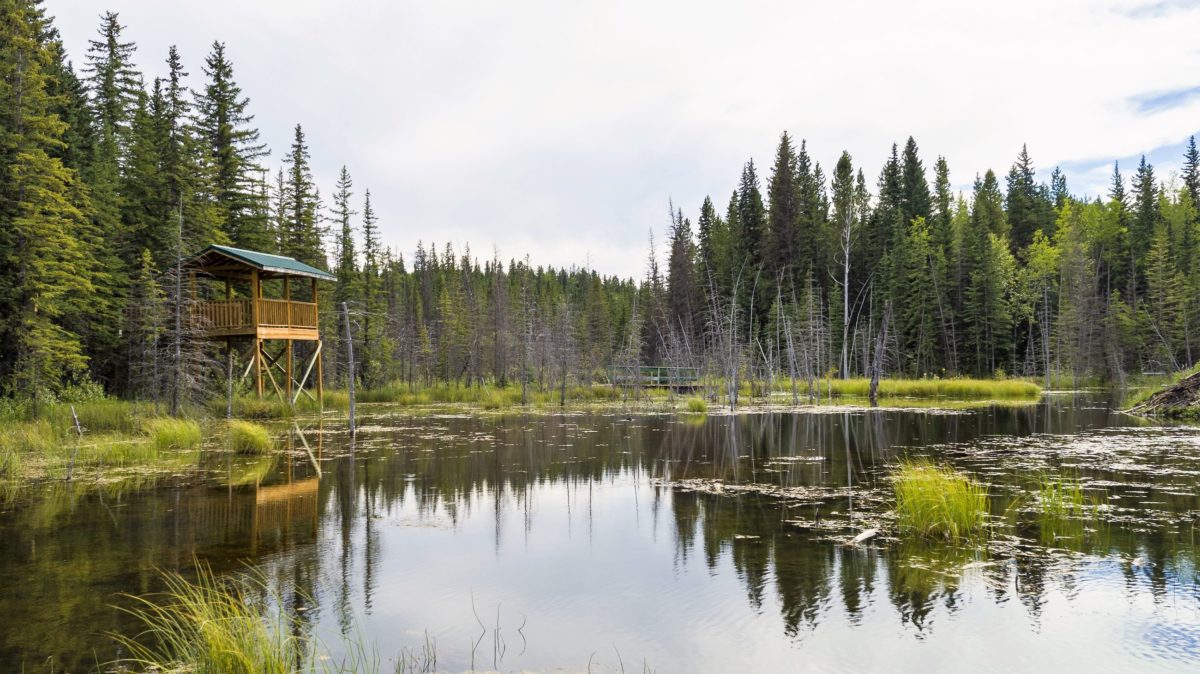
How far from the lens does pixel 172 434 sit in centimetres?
1931

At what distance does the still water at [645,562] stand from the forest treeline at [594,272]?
11.5 m

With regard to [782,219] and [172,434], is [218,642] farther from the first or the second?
[782,219]

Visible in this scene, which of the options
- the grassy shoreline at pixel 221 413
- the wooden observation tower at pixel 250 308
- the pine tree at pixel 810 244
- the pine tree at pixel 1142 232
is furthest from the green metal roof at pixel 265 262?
the pine tree at pixel 1142 232

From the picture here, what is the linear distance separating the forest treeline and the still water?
11.5 m

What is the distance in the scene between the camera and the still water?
6.55 meters

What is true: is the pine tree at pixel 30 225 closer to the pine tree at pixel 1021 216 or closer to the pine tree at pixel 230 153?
the pine tree at pixel 230 153

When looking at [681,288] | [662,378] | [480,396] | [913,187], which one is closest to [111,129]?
[480,396]

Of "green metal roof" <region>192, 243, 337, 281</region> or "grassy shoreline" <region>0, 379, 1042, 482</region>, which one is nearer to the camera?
"grassy shoreline" <region>0, 379, 1042, 482</region>

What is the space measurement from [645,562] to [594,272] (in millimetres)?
83136

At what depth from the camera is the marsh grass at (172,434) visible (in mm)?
19203

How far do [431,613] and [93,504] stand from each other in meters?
8.85

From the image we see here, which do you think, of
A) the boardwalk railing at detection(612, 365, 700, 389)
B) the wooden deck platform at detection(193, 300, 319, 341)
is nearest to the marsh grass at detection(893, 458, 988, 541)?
the wooden deck platform at detection(193, 300, 319, 341)

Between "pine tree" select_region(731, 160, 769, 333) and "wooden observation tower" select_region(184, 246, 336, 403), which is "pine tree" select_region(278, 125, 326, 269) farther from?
"pine tree" select_region(731, 160, 769, 333)

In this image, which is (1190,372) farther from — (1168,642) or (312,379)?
(312,379)
